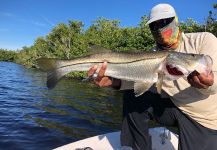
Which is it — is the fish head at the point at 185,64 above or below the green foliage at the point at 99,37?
below

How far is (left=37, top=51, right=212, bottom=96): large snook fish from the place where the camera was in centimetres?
361

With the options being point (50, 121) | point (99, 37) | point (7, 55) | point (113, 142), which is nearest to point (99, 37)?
point (99, 37)

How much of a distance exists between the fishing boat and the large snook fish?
1.68 meters

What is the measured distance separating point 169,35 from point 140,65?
0.72 meters

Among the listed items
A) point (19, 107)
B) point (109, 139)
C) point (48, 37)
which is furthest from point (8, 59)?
point (109, 139)

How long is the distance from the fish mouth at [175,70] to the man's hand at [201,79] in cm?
11

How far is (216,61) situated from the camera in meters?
3.97

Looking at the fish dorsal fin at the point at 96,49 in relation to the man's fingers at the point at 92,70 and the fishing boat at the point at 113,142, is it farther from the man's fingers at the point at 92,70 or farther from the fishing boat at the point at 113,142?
the fishing boat at the point at 113,142

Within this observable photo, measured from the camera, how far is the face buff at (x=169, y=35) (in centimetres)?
436

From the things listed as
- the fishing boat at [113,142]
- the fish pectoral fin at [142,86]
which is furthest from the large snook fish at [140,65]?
the fishing boat at [113,142]

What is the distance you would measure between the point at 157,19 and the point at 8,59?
526 feet

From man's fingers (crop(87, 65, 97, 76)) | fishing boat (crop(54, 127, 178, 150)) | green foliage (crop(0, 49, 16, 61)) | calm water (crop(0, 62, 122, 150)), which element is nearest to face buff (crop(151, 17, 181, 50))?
man's fingers (crop(87, 65, 97, 76))

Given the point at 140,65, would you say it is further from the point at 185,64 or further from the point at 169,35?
the point at 169,35

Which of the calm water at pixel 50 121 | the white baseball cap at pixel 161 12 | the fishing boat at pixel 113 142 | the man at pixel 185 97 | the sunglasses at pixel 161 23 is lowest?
the calm water at pixel 50 121
